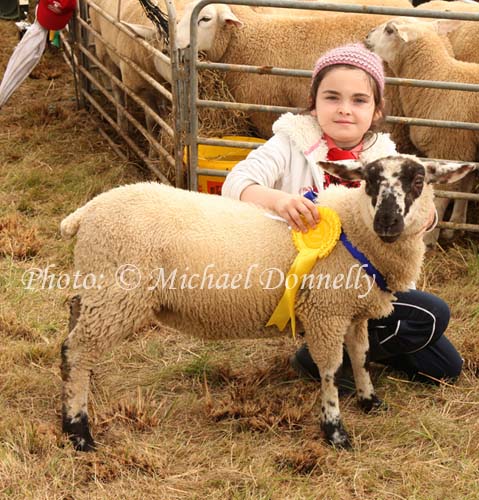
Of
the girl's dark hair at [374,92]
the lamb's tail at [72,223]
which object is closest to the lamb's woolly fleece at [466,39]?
the girl's dark hair at [374,92]

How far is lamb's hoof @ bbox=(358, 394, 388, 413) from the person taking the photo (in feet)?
8.95

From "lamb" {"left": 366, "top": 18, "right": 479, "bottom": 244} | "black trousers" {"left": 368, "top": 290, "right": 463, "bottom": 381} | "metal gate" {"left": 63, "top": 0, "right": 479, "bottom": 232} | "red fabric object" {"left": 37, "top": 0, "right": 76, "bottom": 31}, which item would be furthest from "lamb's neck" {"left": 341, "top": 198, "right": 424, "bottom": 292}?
"red fabric object" {"left": 37, "top": 0, "right": 76, "bottom": 31}

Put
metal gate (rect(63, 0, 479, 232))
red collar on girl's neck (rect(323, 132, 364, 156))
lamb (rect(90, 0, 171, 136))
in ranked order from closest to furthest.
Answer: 1. red collar on girl's neck (rect(323, 132, 364, 156))
2. metal gate (rect(63, 0, 479, 232))
3. lamb (rect(90, 0, 171, 136))

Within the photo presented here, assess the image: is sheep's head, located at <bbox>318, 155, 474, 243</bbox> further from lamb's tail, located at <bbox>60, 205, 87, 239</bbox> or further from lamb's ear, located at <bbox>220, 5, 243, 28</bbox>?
lamb's ear, located at <bbox>220, 5, 243, 28</bbox>

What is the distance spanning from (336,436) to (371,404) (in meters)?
0.30

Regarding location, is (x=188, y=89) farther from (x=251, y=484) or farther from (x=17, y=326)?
(x=251, y=484)

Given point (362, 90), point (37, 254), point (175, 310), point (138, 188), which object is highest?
point (362, 90)

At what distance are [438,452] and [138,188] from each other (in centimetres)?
128

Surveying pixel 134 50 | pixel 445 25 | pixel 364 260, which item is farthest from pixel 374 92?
pixel 134 50

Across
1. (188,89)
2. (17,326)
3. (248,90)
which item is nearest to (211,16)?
(248,90)

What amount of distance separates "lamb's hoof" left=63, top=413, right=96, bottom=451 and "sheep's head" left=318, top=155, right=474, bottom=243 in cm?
109

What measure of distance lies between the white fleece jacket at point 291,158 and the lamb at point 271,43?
6.90ft

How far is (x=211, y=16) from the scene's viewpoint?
4.72 meters

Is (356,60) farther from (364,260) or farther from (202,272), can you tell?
(202,272)
